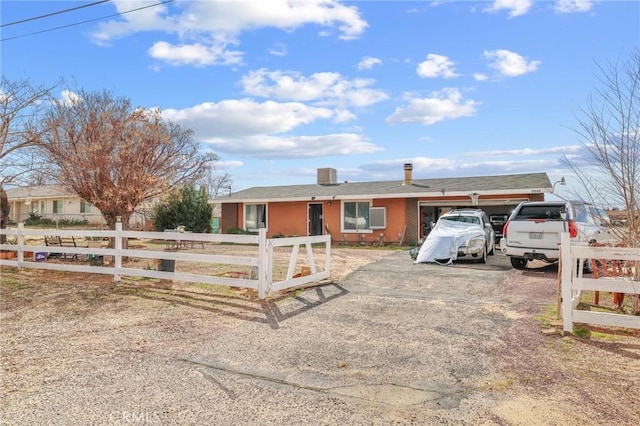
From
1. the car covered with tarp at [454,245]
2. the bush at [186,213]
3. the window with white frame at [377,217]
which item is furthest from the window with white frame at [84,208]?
the car covered with tarp at [454,245]

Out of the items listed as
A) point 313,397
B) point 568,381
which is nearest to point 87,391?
point 313,397

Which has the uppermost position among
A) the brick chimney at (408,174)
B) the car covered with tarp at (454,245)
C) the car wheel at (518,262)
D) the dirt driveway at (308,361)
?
the brick chimney at (408,174)

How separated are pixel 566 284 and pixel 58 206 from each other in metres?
43.4

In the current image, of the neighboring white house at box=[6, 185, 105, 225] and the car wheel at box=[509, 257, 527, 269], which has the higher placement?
the neighboring white house at box=[6, 185, 105, 225]

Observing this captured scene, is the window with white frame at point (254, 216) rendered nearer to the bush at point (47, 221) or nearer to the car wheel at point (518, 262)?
the car wheel at point (518, 262)

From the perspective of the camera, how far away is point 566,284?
5.85 metres

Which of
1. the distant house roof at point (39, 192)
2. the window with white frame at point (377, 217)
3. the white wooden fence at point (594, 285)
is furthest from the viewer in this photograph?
the window with white frame at point (377, 217)

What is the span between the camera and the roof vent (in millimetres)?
27922

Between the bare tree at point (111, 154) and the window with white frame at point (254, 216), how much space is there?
11240mm

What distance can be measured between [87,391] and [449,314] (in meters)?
5.10

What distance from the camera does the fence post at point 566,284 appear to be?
18.7 ft

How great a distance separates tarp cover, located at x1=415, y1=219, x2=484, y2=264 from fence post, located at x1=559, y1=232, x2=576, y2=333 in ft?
23.3

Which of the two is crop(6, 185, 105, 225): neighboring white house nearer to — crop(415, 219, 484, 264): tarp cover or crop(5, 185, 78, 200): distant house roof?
crop(5, 185, 78, 200): distant house roof

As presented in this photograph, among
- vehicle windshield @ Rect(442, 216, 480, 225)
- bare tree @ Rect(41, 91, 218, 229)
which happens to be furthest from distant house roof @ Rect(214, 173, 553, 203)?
bare tree @ Rect(41, 91, 218, 229)
